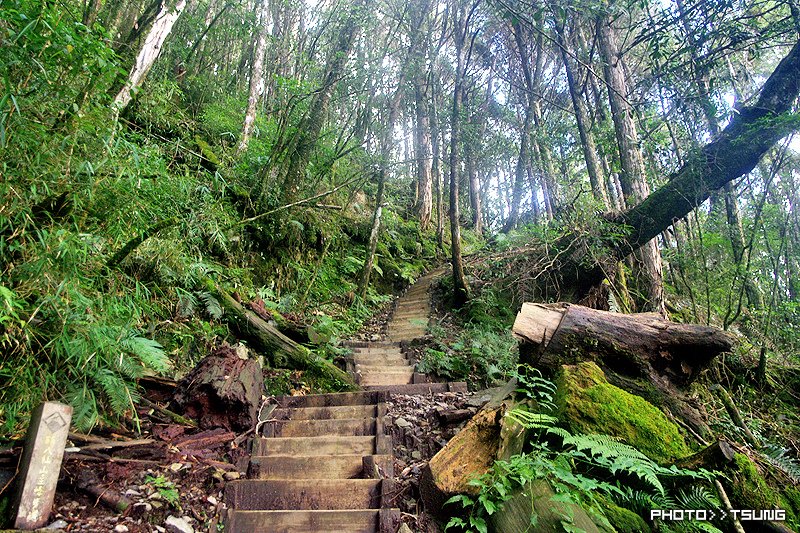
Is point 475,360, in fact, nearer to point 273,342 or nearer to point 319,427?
point 319,427

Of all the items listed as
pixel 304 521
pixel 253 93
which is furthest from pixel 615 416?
pixel 253 93

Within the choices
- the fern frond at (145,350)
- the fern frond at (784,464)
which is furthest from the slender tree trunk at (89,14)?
the fern frond at (784,464)

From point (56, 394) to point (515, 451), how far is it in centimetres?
321

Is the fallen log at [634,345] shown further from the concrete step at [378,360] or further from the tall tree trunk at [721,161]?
the tall tree trunk at [721,161]

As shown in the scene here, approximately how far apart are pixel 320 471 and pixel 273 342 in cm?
239

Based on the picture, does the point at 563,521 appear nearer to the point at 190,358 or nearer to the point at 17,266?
the point at 17,266

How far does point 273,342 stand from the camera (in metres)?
5.35

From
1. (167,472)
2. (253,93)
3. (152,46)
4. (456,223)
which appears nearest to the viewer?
(167,472)

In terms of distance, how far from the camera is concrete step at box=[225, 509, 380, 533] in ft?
8.82

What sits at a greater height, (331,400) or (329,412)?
(331,400)

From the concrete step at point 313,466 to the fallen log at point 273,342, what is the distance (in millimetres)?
1989

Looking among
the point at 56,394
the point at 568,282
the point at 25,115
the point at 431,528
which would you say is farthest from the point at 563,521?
the point at 568,282

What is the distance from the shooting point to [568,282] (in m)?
8.24

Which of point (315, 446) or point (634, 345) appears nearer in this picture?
point (315, 446)
